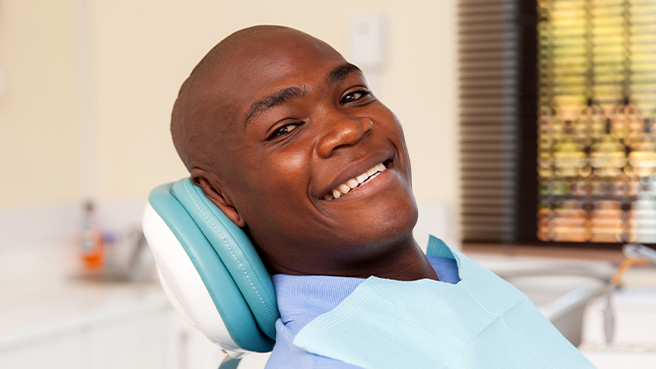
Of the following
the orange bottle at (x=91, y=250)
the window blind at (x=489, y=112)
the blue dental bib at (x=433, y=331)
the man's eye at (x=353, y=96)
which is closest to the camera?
the blue dental bib at (x=433, y=331)

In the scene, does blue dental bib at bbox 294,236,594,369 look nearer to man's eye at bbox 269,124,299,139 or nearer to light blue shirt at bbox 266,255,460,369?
light blue shirt at bbox 266,255,460,369

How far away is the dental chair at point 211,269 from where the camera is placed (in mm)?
812

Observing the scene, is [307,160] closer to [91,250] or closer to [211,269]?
[211,269]

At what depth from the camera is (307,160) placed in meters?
0.80

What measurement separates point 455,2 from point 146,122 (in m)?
1.24

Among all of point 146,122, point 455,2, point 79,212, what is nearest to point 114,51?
point 146,122

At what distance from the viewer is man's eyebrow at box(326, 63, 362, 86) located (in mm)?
848

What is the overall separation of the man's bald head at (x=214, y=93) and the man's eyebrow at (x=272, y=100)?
0.07 ft

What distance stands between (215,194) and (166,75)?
5.81ft

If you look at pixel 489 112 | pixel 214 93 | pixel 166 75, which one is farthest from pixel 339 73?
pixel 166 75

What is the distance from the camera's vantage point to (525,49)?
2.20 meters

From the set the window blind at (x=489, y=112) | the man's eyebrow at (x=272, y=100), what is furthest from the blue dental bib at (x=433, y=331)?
the window blind at (x=489, y=112)

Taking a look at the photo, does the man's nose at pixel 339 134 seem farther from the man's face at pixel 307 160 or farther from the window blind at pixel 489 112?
the window blind at pixel 489 112

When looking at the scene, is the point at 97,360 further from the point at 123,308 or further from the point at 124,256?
the point at 124,256
